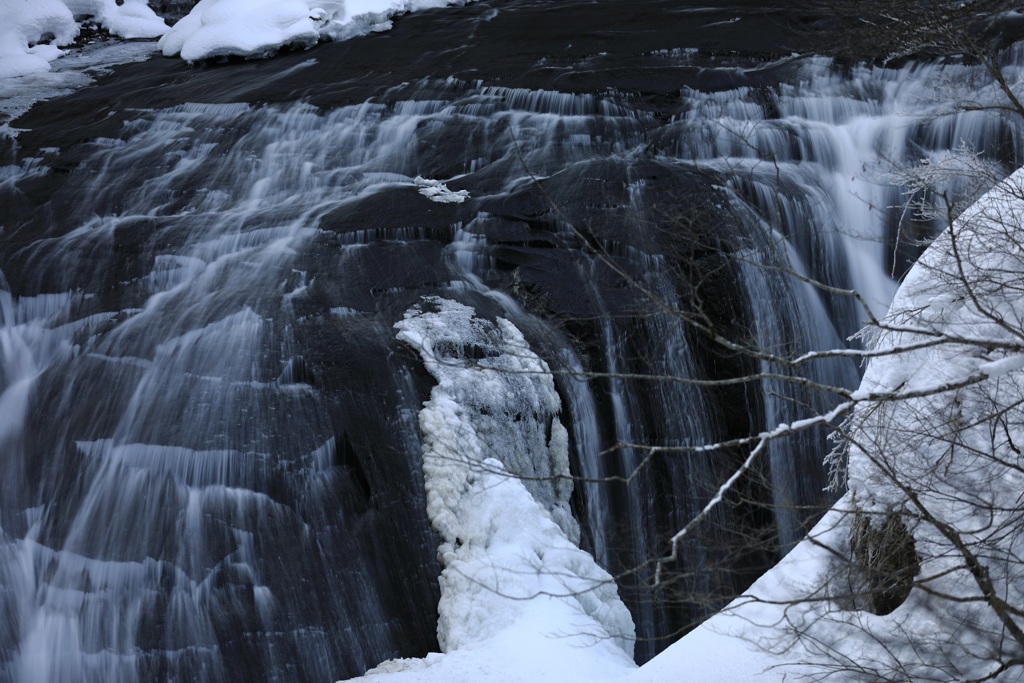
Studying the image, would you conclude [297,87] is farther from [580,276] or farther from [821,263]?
[821,263]

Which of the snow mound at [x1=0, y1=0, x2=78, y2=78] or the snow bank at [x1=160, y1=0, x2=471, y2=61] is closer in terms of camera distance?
the snow bank at [x1=160, y1=0, x2=471, y2=61]

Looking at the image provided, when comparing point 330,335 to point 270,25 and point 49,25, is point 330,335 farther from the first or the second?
point 49,25

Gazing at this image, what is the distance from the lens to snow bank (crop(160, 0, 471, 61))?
13695mm

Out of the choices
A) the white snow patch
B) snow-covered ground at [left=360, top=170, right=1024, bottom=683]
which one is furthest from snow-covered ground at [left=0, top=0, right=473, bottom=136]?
snow-covered ground at [left=360, top=170, right=1024, bottom=683]

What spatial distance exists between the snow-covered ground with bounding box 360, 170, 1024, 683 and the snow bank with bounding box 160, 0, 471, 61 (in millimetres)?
9016

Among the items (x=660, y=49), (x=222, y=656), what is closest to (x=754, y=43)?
(x=660, y=49)

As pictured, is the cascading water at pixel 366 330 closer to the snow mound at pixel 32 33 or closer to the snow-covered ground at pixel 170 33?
the snow-covered ground at pixel 170 33

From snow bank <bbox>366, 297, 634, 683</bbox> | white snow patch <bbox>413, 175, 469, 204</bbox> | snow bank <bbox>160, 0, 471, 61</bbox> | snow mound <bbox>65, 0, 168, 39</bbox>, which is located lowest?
snow bank <bbox>366, 297, 634, 683</bbox>

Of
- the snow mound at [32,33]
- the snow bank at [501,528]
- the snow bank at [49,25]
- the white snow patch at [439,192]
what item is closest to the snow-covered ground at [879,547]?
the snow bank at [501,528]

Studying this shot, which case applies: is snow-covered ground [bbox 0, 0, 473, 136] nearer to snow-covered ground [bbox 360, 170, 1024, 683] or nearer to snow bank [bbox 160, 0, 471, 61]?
snow bank [bbox 160, 0, 471, 61]

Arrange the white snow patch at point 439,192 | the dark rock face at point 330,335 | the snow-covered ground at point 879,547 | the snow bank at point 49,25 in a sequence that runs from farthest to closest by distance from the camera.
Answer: the snow bank at point 49,25, the white snow patch at point 439,192, the dark rock face at point 330,335, the snow-covered ground at point 879,547

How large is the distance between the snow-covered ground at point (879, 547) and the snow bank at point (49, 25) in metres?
11.6

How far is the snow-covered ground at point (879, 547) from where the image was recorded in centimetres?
391

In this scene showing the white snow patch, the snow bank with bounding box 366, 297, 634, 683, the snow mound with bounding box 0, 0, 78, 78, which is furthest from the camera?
the snow mound with bounding box 0, 0, 78, 78
